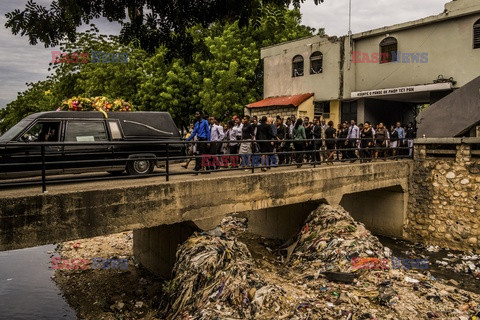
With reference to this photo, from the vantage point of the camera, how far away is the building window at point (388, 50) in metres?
18.9

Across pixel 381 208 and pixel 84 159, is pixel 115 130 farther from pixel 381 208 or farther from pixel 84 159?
pixel 381 208

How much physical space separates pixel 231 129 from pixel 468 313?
8.72 metres

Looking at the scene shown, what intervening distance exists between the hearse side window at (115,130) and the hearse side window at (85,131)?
6.9 inches

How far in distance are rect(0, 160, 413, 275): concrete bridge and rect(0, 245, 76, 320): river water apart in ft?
8.07

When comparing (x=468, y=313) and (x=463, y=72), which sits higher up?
(x=463, y=72)

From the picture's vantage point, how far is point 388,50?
19.2 m

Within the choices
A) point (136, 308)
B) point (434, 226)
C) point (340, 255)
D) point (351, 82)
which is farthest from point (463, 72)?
point (136, 308)

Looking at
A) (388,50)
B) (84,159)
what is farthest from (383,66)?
(84,159)

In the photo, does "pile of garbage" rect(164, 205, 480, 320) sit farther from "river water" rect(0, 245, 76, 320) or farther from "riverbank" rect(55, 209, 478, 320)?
"river water" rect(0, 245, 76, 320)

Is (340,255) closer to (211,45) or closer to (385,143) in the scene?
(385,143)

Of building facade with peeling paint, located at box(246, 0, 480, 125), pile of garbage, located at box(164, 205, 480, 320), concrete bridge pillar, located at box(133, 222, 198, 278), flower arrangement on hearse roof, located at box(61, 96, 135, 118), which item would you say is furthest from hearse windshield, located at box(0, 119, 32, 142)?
building facade with peeling paint, located at box(246, 0, 480, 125)

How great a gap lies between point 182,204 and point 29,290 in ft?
18.2

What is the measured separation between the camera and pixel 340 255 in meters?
8.61

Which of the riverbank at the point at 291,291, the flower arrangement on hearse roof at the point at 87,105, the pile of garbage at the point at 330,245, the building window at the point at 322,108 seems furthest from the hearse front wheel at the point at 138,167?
the building window at the point at 322,108
